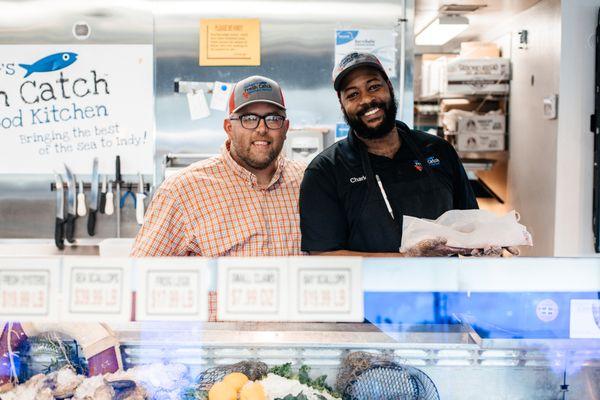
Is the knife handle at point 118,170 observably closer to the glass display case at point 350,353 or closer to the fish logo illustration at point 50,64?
the fish logo illustration at point 50,64

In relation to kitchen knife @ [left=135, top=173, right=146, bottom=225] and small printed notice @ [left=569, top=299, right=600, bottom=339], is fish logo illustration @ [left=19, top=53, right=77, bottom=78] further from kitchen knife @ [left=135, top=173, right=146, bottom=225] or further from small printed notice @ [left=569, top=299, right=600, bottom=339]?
small printed notice @ [left=569, top=299, right=600, bottom=339]

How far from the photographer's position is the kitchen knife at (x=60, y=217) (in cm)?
398

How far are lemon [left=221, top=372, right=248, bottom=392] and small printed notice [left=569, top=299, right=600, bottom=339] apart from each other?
71cm

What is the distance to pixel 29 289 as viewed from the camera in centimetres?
125

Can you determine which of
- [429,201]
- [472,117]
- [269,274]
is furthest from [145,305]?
[472,117]

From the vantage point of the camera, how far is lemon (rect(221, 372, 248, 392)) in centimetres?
141

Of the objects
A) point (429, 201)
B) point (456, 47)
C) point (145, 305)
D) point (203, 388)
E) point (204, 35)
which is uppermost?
point (456, 47)

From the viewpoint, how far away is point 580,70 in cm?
419

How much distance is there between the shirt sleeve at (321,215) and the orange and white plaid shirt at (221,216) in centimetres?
18

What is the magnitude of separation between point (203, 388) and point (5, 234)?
313 cm

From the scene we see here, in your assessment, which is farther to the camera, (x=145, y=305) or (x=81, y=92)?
(x=81, y=92)

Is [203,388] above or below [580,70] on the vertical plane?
below

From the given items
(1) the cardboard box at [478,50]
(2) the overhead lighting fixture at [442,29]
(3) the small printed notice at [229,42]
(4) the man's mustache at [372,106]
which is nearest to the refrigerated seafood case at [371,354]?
(4) the man's mustache at [372,106]

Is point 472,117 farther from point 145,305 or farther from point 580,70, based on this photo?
point 145,305
